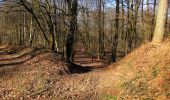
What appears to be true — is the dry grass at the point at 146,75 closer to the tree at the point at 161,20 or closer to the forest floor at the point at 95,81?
the forest floor at the point at 95,81

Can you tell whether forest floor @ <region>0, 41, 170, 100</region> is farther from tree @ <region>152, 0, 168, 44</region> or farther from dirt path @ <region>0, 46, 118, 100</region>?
tree @ <region>152, 0, 168, 44</region>

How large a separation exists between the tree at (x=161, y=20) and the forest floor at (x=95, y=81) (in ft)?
1.99

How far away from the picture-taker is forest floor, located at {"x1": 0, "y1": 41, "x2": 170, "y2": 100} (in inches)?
460

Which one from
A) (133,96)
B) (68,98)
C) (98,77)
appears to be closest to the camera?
(133,96)

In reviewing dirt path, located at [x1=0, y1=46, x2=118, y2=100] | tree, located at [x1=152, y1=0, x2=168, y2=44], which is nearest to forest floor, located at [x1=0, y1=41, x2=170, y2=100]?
dirt path, located at [x1=0, y1=46, x2=118, y2=100]

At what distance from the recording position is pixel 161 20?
16.8 meters

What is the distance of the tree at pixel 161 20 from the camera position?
1652cm

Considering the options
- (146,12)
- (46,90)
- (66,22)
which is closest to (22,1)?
(66,22)

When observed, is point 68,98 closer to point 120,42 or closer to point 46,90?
point 46,90

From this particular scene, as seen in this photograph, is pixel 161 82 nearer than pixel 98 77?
Yes

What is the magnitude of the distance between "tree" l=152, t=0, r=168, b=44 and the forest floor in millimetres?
606

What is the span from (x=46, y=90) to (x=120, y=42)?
73.2ft

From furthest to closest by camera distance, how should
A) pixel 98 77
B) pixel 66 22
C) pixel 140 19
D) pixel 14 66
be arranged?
pixel 140 19 → pixel 66 22 → pixel 14 66 → pixel 98 77

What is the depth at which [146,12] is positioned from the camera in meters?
34.6
